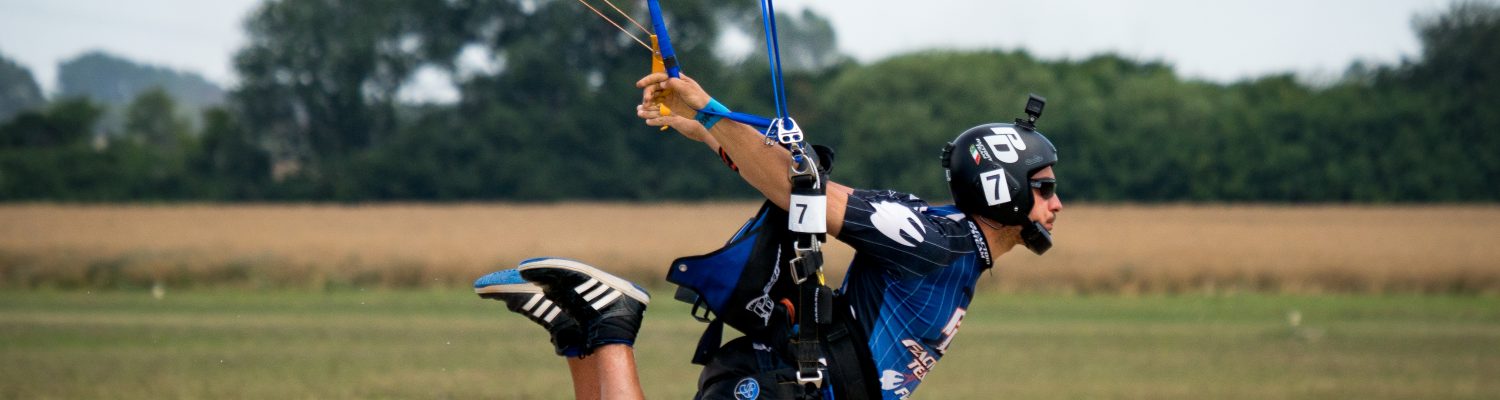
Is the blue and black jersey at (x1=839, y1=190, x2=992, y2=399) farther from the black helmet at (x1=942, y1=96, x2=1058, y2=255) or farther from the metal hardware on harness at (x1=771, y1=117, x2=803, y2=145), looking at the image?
the metal hardware on harness at (x1=771, y1=117, x2=803, y2=145)

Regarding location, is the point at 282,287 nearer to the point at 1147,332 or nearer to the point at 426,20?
the point at 1147,332

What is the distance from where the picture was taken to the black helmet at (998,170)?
499 centimetres

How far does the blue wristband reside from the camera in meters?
4.67

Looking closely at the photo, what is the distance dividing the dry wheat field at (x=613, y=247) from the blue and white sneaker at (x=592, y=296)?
80.0 feet

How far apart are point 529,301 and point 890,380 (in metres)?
1.15

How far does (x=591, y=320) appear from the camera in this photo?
520cm

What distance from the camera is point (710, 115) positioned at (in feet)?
15.4

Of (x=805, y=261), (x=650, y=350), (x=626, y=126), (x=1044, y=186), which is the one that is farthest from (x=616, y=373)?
(x=626, y=126)

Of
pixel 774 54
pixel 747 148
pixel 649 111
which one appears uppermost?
pixel 774 54

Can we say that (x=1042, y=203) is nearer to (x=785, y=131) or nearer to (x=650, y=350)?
(x=785, y=131)

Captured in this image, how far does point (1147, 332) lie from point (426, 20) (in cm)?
3778

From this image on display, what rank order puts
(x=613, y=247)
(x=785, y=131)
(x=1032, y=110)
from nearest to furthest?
(x=785, y=131)
(x=1032, y=110)
(x=613, y=247)

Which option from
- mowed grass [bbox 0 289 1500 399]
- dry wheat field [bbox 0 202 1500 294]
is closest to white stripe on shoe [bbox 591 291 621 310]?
mowed grass [bbox 0 289 1500 399]

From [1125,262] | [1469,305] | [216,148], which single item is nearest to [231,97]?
[216,148]
